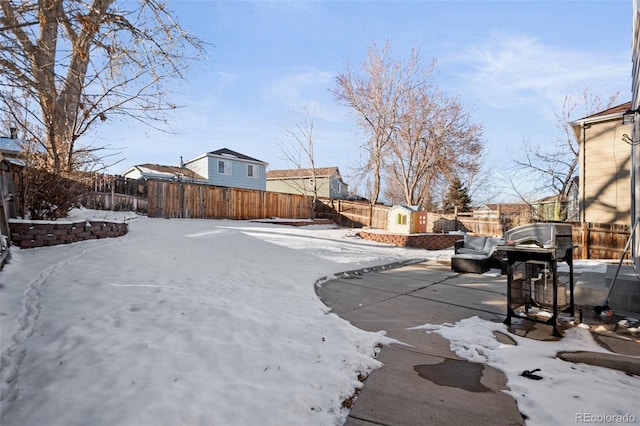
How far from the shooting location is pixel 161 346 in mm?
2520

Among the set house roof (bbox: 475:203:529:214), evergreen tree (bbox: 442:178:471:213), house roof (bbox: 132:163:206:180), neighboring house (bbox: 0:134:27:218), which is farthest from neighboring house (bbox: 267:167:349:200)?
neighboring house (bbox: 0:134:27:218)

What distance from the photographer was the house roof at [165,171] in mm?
21737

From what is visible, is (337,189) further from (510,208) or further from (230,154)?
(510,208)

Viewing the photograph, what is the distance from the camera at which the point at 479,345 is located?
3232 millimetres

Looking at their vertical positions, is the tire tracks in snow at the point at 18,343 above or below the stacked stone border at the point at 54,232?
below

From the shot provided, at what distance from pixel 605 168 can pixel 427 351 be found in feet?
36.5

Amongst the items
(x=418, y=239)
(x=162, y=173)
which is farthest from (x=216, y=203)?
(x=162, y=173)

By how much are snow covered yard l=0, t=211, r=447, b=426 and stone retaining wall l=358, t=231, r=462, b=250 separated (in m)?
7.96

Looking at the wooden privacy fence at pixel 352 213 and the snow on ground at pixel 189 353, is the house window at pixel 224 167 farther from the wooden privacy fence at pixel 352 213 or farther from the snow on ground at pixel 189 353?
the snow on ground at pixel 189 353

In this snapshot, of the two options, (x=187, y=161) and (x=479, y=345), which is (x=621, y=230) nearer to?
(x=479, y=345)

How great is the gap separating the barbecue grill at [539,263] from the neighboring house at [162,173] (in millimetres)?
20901

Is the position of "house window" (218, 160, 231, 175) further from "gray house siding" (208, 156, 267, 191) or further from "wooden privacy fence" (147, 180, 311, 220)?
"wooden privacy fence" (147, 180, 311, 220)

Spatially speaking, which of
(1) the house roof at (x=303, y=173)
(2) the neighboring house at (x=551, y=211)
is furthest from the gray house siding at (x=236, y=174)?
(2) the neighboring house at (x=551, y=211)

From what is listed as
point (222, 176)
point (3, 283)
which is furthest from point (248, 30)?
point (222, 176)
